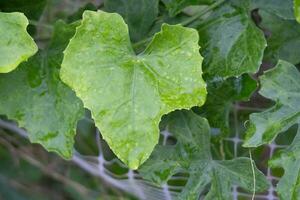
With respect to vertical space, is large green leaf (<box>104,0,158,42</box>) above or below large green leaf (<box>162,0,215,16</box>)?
below

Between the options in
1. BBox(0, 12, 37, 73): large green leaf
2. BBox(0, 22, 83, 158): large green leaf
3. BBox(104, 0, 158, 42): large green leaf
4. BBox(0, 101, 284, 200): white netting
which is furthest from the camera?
BBox(0, 101, 284, 200): white netting

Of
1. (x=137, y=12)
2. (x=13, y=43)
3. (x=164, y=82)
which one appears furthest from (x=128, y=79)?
(x=137, y=12)

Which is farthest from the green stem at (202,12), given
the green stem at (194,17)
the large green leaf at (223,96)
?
the large green leaf at (223,96)

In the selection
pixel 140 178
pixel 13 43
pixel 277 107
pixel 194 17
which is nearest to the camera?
pixel 13 43

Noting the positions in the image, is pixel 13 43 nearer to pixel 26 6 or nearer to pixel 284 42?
pixel 26 6

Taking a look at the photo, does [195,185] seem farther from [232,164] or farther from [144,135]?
[144,135]

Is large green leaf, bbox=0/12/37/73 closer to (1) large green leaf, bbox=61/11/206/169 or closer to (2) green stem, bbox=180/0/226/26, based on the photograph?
(1) large green leaf, bbox=61/11/206/169

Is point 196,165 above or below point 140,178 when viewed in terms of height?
above

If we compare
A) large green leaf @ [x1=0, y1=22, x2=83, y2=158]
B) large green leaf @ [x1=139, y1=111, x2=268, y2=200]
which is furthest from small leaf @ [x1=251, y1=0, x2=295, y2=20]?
large green leaf @ [x1=0, y1=22, x2=83, y2=158]
